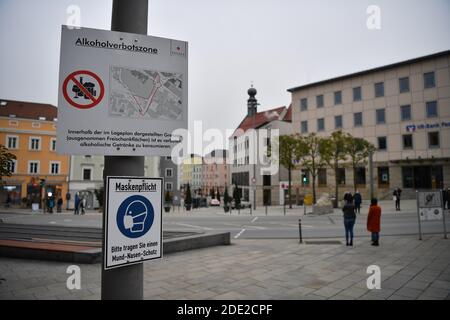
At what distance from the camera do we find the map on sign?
2.13 metres

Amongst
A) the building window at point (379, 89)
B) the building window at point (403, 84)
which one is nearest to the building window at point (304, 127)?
the building window at point (379, 89)

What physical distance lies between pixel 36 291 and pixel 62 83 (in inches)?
191

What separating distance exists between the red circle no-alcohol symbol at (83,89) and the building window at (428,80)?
44.4 m

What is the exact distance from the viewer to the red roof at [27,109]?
4434cm

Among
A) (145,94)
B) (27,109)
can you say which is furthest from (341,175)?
(27,109)

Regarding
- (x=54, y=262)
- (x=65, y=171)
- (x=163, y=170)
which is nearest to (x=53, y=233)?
(x=54, y=262)

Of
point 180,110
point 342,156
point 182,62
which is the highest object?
point 342,156

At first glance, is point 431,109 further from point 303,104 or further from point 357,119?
point 303,104

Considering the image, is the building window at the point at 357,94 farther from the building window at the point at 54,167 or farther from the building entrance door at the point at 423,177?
the building window at the point at 54,167

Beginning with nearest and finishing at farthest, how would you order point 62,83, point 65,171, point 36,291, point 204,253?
point 62,83, point 36,291, point 204,253, point 65,171

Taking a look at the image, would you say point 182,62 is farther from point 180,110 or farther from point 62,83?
point 62,83

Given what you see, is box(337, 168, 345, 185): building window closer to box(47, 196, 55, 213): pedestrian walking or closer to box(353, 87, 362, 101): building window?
box(353, 87, 362, 101): building window

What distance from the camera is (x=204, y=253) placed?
352 inches
